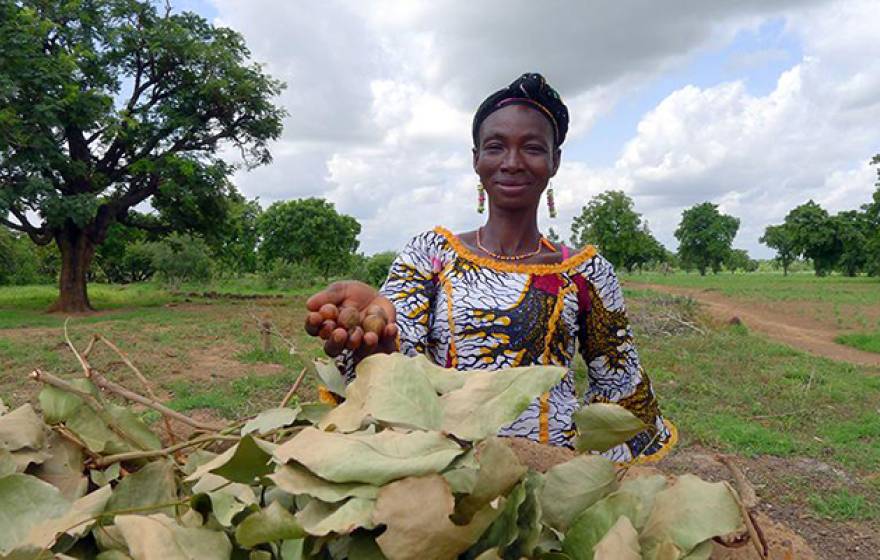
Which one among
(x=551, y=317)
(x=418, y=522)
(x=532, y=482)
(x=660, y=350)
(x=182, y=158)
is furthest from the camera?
(x=182, y=158)

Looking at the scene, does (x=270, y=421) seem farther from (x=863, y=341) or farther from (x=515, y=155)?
(x=863, y=341)

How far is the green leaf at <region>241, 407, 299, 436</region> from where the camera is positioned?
2.70 ft

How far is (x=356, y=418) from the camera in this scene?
0.76 meters

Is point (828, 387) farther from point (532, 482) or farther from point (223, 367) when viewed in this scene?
point (532, 482)

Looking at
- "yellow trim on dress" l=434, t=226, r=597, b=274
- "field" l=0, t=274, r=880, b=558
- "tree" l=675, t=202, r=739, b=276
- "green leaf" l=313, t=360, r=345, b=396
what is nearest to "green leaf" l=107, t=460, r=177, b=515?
"green leaf" l=313, t=360, r=345, b=396

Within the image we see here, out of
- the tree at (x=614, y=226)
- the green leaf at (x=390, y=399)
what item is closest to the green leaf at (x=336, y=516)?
the green leaf at (x=390, y=399)

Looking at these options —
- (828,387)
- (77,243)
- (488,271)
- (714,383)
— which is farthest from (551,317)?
(77,243)

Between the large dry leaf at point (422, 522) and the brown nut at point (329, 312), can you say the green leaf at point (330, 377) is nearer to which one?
the brown nut at point (329, 312)

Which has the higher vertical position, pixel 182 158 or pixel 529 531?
pixel 182 158

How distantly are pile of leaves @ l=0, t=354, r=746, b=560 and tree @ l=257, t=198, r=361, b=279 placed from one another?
38173 mm

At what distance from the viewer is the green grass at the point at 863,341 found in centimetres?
1285

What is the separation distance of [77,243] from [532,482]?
18448 mm

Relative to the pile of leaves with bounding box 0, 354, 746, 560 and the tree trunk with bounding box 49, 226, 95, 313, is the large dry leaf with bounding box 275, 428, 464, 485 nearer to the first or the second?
the pile of leaves with bounding box 0, 354, 746, 560

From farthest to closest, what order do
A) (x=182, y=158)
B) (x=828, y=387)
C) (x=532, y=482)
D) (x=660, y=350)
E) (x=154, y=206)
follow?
(x=154, y=206) < (x=182, y=158) < (x=660, y=350) < (x=828, y=387) < (x=532, y=482)
